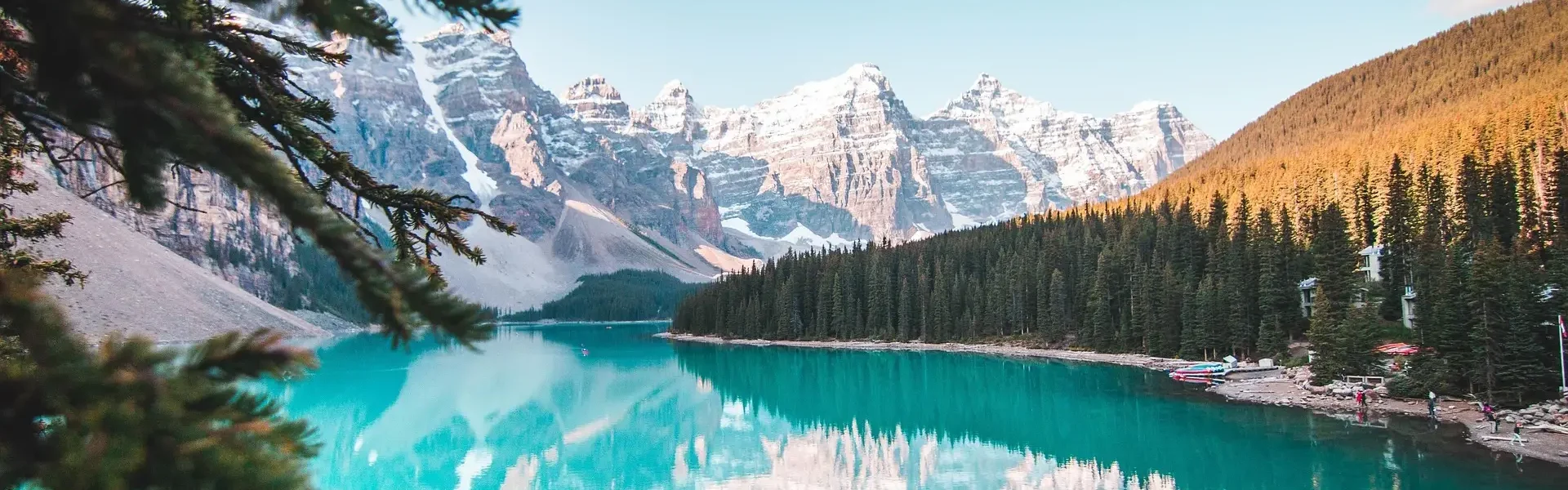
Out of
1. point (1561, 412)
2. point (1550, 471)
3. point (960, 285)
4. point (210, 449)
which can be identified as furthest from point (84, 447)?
point (960, 285)

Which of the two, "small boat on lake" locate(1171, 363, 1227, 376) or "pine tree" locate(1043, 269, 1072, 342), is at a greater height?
"pine tree" locate(1043, 269, 1072, 342)

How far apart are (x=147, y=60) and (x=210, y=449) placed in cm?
76

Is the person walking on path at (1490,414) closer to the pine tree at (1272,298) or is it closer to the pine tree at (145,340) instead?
the pine tree at (1272,298)

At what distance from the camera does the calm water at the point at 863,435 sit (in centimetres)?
2627

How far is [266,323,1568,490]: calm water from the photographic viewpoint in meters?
26.3

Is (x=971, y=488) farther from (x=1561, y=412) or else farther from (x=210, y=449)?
(x=210, y=449)

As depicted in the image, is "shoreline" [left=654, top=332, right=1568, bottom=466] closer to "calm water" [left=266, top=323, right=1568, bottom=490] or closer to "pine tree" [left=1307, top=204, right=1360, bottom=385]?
"calm water" [left=266, top=323, right=1568, bottom=490]

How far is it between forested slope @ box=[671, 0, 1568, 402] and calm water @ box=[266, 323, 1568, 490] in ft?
17.5

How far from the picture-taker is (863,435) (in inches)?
1467

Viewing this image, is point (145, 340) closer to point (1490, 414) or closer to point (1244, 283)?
point (1490, 414)

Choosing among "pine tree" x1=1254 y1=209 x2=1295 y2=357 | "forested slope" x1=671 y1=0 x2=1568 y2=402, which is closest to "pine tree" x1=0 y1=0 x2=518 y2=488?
"forested slope" x1=671 y1=0 x2=1568 y2=402

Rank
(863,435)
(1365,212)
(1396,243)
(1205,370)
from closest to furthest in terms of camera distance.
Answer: (863,435)
(1205,370)
(1396,243)
(1365,212)

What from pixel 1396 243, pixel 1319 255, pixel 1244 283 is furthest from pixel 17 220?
pixel 1244 283

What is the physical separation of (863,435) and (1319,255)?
103ft
